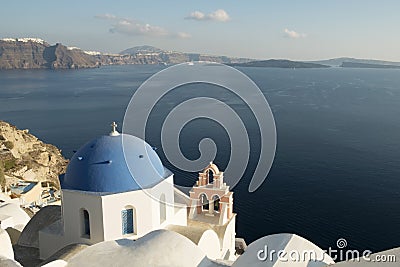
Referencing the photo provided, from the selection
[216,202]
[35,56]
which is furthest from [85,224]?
[35,56]

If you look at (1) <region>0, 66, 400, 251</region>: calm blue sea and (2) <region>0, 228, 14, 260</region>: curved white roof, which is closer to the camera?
(2) <region>0, 228, 14, 260</region>: curved white roof

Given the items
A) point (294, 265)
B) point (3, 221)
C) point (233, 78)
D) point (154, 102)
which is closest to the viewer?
point (294, 265)

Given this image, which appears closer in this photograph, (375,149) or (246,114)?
(375,149)

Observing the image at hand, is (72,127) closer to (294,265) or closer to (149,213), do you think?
(149,213)

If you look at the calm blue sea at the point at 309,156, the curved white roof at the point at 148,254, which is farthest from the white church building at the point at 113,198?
the calm blue sea at the point at 309,156

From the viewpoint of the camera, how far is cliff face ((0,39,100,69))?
175 metres

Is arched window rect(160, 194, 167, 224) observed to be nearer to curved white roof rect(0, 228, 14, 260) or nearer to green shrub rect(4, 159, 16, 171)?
curved white roof rect(0, 228, 14, 260)

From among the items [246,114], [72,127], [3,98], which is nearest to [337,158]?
[246,114]

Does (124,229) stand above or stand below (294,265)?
below

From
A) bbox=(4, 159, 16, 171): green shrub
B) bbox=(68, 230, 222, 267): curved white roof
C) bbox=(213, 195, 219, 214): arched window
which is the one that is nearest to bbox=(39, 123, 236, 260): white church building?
bbox=(68, 230, 222, 267): curved white roof

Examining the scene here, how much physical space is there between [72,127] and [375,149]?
109 feet

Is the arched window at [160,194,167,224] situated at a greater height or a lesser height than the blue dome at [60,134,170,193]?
lesser

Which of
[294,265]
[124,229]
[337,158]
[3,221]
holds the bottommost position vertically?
[337,158]

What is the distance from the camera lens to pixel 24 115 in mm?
54688
